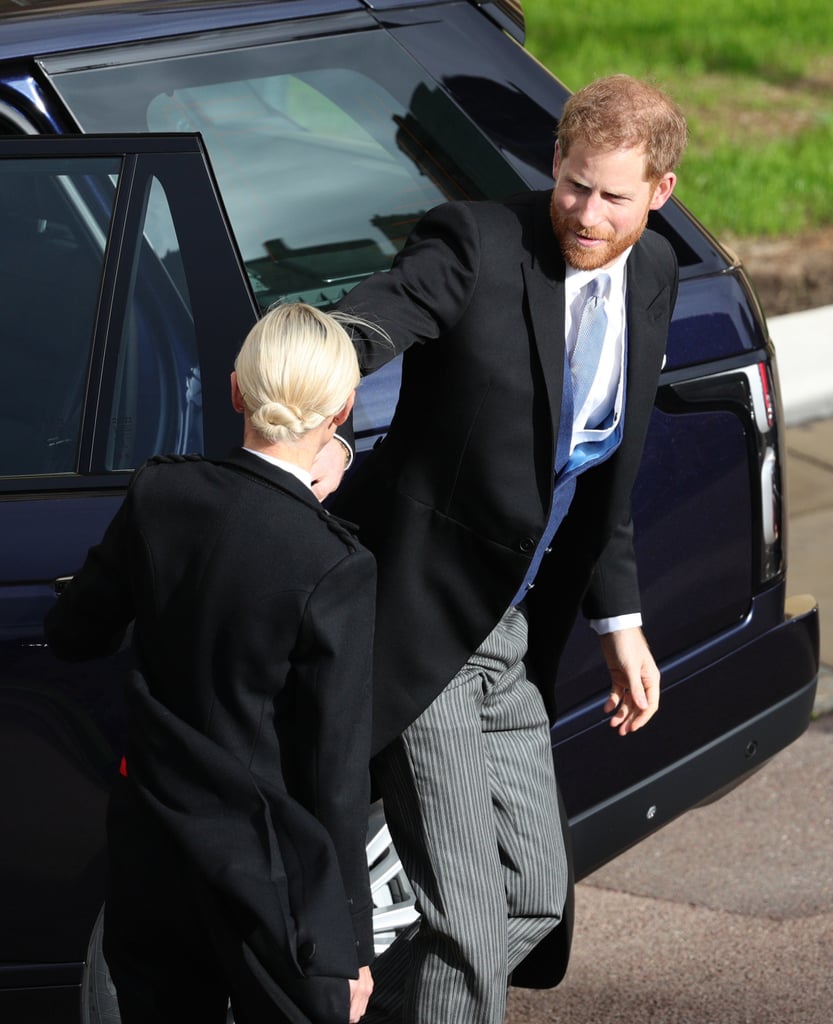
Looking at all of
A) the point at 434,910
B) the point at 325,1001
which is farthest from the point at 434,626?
the point at 325,1001

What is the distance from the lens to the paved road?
3.12 metres

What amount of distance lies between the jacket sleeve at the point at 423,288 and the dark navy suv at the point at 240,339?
14.9 inches

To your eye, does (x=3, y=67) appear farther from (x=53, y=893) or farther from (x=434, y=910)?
(x=434, y=910)

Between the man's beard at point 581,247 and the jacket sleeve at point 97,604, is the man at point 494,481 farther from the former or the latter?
the jacket sleeve at point 97,604

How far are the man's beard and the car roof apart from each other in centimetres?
79

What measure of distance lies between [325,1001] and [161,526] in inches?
25.3

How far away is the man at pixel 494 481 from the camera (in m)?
2.28

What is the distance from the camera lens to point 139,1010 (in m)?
2.09

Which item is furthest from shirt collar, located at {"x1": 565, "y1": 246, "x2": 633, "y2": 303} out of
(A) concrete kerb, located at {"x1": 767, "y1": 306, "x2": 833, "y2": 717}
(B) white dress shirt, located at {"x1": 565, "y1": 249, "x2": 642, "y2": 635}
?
(A) concrete kerb, located at {"x1": 767, "y1": 306, "x2": 833, "y2": 717}

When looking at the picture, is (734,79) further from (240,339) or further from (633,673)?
(240,339)

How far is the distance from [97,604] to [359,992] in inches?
24.4

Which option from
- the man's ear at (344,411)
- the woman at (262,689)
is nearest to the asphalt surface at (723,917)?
the woman at (262,689)

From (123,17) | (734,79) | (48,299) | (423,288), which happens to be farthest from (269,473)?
(734,79)

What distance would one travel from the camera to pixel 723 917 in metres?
3.44
